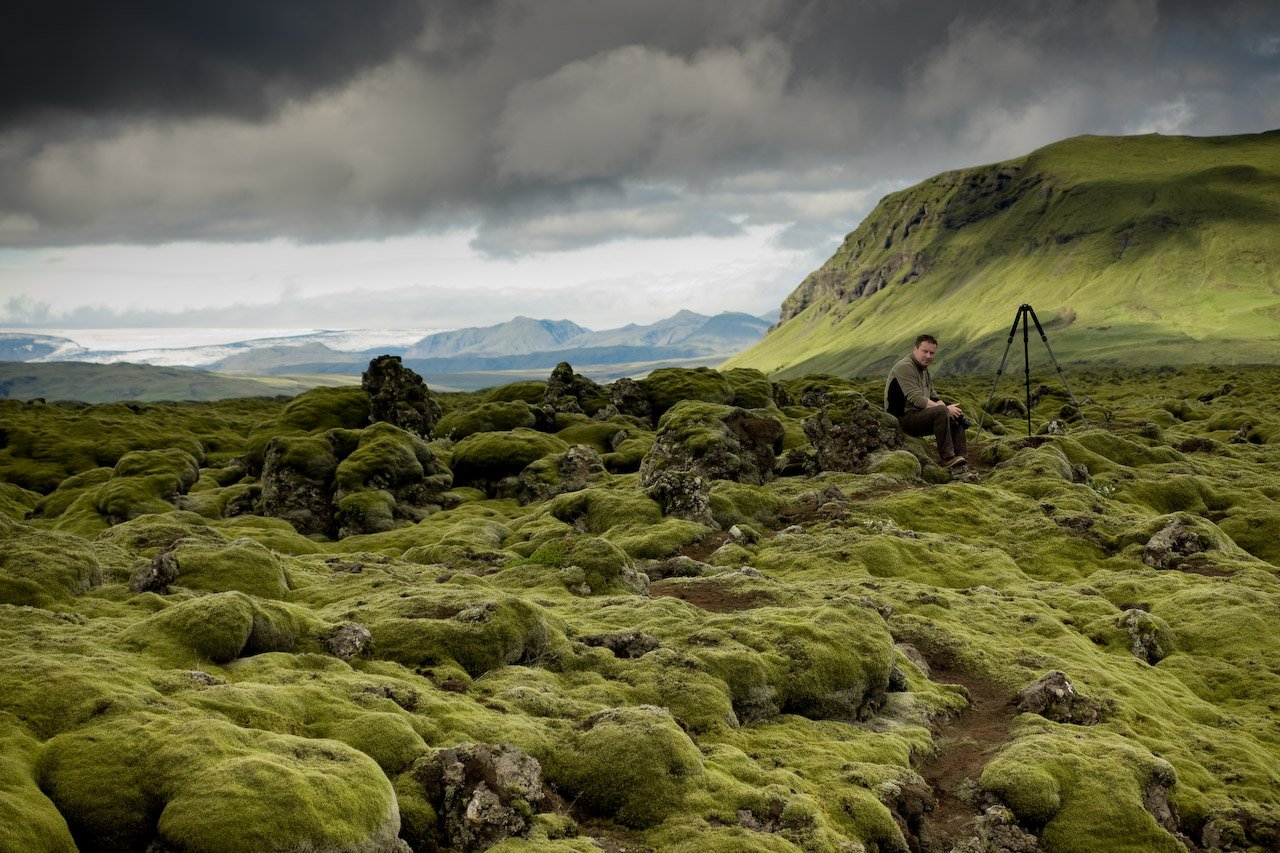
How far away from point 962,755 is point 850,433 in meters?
32.9

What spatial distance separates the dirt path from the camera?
16.0 meters

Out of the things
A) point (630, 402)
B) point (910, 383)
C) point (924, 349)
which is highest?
point (924, 349)

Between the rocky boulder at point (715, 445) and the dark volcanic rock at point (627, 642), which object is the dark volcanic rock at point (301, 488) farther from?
the dark volcanic rock at point (627, 642)

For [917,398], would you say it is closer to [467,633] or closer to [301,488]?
[467,633]

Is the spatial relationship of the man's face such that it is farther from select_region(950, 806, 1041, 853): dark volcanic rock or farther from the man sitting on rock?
select_region(950, 806, 1041, 853): dark volcanic rock

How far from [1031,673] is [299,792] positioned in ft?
62.8

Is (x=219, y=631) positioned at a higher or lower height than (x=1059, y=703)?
higher

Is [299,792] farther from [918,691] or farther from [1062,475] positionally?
[1062,475]

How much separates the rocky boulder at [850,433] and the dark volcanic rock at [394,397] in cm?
4470

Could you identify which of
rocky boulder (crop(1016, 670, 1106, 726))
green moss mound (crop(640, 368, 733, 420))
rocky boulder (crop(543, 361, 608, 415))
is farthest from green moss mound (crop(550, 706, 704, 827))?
rocky boulder (crop(543, 361, 608, 415))

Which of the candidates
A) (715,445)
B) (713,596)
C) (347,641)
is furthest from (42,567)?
(715,445)

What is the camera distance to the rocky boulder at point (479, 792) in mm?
12953

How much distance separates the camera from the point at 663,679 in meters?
18.9

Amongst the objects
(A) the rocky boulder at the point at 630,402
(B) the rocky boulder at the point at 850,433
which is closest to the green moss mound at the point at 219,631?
(B) the rocky boulder at the point at 850,433
